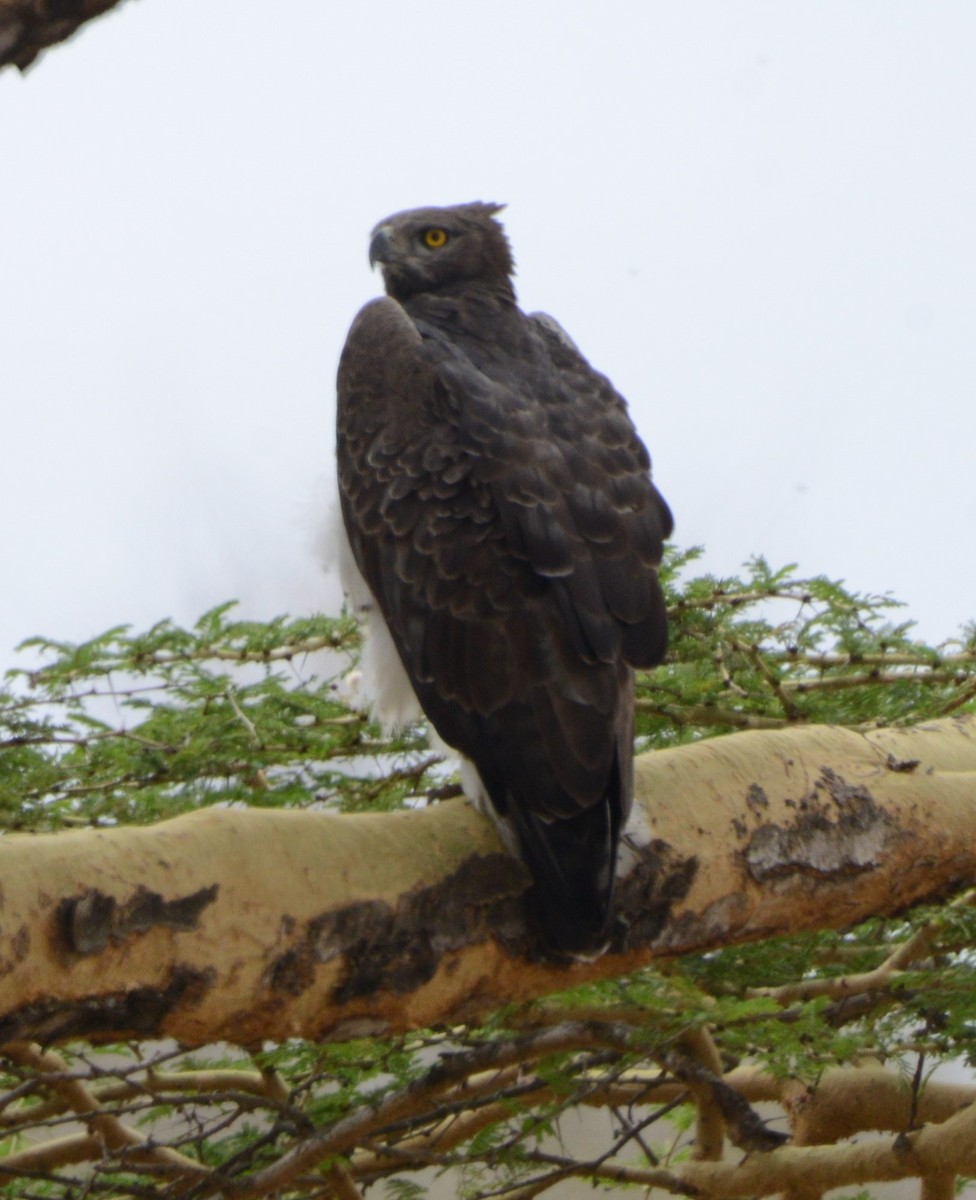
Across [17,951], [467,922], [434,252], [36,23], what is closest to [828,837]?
[467,922]

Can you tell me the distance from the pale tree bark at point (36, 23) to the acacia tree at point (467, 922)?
1199mm

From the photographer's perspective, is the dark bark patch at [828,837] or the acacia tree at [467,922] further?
the dark bark patch at [828,837]

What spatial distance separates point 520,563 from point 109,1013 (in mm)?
1300

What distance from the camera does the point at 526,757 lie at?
2.70 meters

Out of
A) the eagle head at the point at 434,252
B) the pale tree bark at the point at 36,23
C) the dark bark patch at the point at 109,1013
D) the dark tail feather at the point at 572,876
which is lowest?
the dark tail feather at the point at 572,876

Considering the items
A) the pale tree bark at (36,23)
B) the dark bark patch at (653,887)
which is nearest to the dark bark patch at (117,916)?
the dark bark patch at (653,887)

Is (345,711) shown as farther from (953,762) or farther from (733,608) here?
(953,762)

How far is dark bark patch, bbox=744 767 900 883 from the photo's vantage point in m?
2.70

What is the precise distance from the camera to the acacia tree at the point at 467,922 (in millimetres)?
2125

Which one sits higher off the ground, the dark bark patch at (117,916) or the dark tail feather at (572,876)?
the dark bark patch at (117,916)

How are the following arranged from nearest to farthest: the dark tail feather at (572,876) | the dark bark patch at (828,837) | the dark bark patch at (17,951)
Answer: the dark bark patch at (17,951) → the dark tail feather at (572,876) → the dark bark patch at (828,837)

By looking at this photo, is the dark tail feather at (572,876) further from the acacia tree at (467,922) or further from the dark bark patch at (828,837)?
the dark bark patch at (828,837)

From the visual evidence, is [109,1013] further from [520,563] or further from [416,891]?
[520,563]

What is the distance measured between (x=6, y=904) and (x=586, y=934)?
1.01 m
